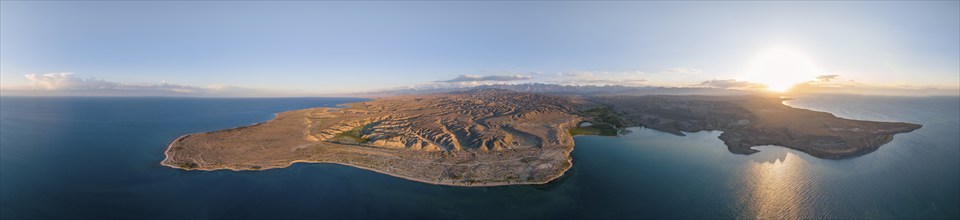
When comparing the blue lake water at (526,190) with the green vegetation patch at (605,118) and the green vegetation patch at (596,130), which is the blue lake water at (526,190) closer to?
the green vegetation patch at (596,130)

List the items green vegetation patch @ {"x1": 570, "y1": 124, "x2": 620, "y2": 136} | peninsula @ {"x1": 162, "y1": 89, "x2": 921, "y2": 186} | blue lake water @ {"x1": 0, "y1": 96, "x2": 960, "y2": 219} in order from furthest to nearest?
1. green vegetation patch @ {"x1": 570, "y1": 124, "x2": 620, "y2": 136}
2. peninsula @ {"x1": 162, "y1": 89, "x2": 921, "y2": 186}
3. blue lake water @ {"x1": 0, "y1": 96, "x2": 960, "y2": 219}

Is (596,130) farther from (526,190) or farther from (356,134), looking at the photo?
(356,134)

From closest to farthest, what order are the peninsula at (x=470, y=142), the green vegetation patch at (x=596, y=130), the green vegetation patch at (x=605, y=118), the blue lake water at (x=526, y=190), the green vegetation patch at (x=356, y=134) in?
the blue lake water at (x=526, y=190), the peninsula at (x=470, y=142), the green vegetation patch at (x=356, y=134), the green vegetation patch at (x=596, y=130), the green vegetation patch at (x=605, y=118)

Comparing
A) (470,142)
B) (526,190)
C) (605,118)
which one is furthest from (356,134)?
(605,118)

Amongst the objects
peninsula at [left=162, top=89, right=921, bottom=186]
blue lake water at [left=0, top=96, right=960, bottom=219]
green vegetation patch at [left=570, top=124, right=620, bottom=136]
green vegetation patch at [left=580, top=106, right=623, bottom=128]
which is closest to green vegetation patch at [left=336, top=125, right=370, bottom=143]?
peninsula at [left=162, top=89, right=921, bottom=186]

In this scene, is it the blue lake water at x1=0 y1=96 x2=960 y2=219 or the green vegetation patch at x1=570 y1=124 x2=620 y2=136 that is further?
the green vegetation patch at x1=570 y1=124 x2=620 y2=136

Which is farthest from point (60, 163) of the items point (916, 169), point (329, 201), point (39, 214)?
point (916, 169)

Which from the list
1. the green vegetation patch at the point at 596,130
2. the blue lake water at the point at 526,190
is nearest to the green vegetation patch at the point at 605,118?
the green vegetation patch at the point at 596,130

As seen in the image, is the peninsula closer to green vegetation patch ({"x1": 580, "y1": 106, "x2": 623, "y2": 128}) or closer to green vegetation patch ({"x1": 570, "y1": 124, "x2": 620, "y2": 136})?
green vegetation patch ({"x1": 570, "y1": 124, "x2": 620, "y2": 136})

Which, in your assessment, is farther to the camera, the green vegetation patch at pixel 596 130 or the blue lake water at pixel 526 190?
the green vegetation patch at pixel 596 130

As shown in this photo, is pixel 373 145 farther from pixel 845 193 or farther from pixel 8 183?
pixel 845 193

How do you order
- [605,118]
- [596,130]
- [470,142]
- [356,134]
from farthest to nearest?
1. [605,118]
2. [596,130]
3. [356,134]
4. [470,142]

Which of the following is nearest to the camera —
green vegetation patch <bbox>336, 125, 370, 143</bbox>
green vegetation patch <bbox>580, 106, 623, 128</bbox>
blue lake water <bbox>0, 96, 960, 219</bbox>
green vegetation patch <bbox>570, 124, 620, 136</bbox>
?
blue lake water <bbox>0, 96, 960, 219</bbox>
